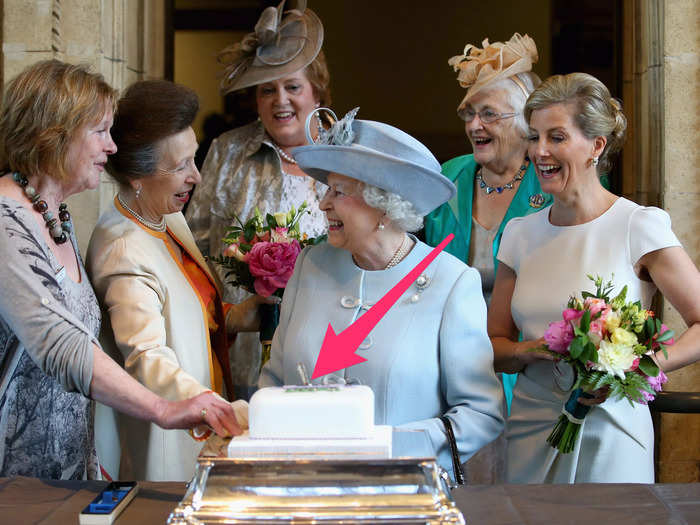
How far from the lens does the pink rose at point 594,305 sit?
2.34 metres

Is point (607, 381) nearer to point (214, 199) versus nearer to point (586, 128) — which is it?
point (586, 128)

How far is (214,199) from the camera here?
Result: 369 centimetres

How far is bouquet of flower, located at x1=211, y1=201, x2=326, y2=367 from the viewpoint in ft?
9.45

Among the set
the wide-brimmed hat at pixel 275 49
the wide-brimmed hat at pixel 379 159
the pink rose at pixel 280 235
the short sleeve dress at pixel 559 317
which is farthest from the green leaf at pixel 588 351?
the wide-brimmed hat at pixel 275 49

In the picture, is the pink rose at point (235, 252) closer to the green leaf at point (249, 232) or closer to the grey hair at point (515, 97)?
the green leaf at point (249, 232)

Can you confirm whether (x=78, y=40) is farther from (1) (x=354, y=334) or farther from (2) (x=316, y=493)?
(2) (x=316, y=493)

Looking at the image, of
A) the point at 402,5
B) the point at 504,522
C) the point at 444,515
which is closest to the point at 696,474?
the point at 504,522

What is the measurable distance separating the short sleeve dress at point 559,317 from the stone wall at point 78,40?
2.20 meters

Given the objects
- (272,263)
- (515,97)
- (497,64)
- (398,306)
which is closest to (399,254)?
(398,306)

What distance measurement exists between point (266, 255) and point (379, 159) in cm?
69

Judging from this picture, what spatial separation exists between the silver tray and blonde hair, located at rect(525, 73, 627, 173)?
1522 mm

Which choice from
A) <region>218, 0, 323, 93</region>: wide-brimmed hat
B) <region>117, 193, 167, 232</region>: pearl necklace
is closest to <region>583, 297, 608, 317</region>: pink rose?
<region>117, 193, 167, 232</region>: pearl necklace

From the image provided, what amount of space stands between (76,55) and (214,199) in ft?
3.40

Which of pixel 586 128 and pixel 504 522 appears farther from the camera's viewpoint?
pixel 586 128
